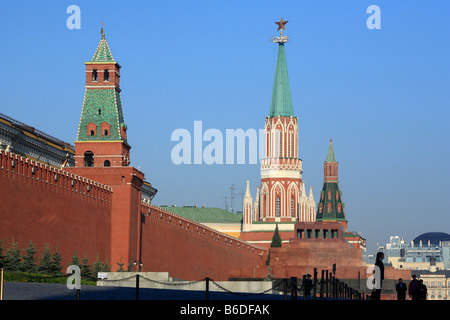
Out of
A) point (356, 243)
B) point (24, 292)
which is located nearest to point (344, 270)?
point (356, 243)

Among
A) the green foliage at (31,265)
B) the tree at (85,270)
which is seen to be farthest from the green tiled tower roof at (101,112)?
the green foliage at (31,265)

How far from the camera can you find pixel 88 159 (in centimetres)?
5844

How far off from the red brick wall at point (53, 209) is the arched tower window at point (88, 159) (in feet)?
9.73

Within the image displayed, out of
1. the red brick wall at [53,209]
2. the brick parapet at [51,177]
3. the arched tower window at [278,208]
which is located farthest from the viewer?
the arched tower window at [278,208]

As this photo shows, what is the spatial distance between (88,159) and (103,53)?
216 inches

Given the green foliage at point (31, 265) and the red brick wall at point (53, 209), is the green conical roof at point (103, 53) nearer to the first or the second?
the red brick wall at point (53, 209)

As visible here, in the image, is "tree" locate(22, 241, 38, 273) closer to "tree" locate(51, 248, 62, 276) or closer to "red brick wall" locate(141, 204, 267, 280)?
"tree" locate(51, 248, 62, 276)

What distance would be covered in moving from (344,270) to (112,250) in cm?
2892

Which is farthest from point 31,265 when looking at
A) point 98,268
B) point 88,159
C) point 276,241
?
point 276,241

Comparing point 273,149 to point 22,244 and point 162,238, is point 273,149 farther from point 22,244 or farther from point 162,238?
point 22,244

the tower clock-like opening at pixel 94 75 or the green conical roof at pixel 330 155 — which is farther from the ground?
the green conical roof at pixel 330 155

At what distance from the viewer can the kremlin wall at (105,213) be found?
45156mm

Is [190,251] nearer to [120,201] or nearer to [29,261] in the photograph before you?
[120,201]

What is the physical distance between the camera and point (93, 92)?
57375mm
